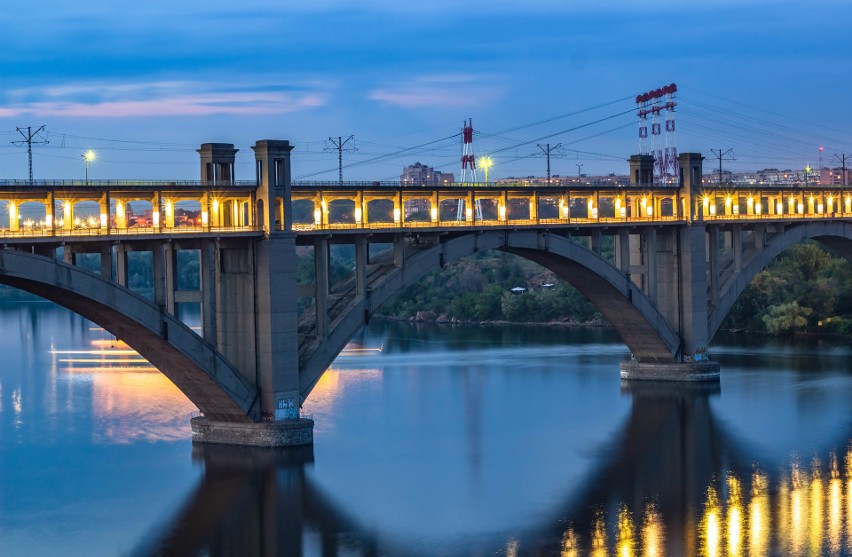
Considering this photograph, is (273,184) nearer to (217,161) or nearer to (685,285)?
(217,161)

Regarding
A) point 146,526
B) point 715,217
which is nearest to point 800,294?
point 715,217

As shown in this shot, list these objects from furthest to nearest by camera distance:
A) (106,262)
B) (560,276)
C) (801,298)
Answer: (801,298) → (560,276) → (106,262)

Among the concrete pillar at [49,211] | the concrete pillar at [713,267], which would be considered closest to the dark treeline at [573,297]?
the concrete pillar at [713,267]

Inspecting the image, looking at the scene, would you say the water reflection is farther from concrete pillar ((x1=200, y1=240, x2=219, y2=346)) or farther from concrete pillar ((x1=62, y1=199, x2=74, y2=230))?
concrete pillar ((x1=62, y1=199, x2=74, y2=230))

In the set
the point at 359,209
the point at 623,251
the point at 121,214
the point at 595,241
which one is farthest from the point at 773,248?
the point at 121,214

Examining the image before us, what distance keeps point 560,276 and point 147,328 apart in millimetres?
26996

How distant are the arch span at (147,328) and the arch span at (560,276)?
3115 millimetres

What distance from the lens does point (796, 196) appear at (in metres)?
84.8

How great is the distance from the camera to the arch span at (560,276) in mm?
52875

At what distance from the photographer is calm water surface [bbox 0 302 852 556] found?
40812 millimetres

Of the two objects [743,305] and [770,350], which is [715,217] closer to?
[770,350]

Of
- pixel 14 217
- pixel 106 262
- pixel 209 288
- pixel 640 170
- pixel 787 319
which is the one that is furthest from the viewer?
pixel 787 319

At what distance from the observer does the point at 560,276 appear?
222 feet

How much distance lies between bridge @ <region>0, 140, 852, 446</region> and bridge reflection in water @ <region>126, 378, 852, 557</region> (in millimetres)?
3573
